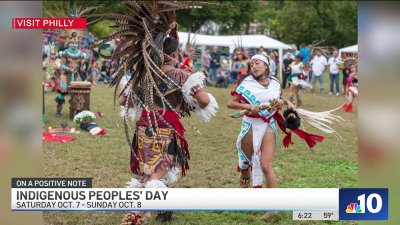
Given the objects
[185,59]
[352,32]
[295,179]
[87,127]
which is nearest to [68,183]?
[295,179]

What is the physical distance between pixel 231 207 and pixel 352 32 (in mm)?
41332

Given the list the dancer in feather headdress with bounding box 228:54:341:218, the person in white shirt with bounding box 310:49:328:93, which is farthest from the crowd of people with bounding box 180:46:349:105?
the dancer in feather headdress with bounding box 228:54:341:218

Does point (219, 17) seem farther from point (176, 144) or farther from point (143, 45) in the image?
point (143, 45)

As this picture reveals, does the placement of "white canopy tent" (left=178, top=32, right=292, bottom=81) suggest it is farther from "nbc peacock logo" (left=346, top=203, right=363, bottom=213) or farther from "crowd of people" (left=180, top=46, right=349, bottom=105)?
"nbc peacock logo" (left=346, top=203, right=363, bottom=213)

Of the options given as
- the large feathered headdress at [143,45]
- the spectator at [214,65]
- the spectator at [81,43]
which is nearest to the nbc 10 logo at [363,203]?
the large feathered headdress at [143,45]

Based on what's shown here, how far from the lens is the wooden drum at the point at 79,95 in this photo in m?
12.0

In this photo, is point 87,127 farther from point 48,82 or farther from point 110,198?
point 110,198

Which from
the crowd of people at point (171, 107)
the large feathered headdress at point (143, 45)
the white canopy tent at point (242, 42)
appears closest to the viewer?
the large feathered headdress at point (143, 45)

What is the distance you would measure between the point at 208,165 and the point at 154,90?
361 centimetres

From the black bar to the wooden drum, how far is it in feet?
28.4

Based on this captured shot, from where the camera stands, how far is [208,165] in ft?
26.3

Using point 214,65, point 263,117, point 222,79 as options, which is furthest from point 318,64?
point 263,117

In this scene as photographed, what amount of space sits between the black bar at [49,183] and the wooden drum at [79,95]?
8666 millimetres

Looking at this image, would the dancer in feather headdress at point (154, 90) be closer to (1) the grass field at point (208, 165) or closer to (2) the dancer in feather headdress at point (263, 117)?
(2) the dancer in feather headdress at point (263, 117)
